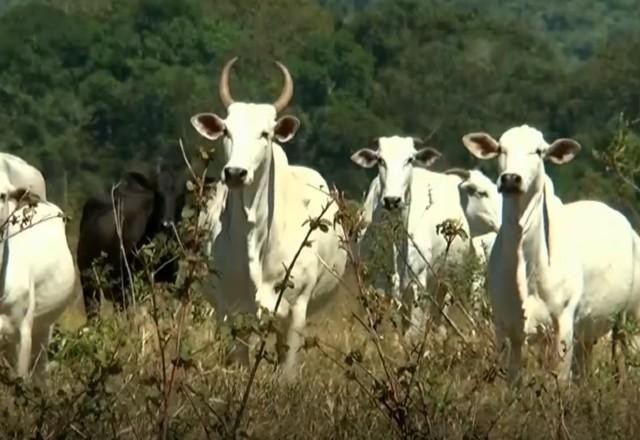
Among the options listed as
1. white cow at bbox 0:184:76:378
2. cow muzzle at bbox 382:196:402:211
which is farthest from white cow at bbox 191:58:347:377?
cow muzzle at bbox 382:196:402:211

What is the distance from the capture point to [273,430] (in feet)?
31.4

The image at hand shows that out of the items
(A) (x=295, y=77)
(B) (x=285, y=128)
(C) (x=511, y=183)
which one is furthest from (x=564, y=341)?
(A) (x=295, y=77)

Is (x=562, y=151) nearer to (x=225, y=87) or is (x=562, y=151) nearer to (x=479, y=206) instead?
(x=225, y=87)

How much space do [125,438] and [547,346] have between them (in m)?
3.28

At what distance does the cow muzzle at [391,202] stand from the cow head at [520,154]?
238 cm

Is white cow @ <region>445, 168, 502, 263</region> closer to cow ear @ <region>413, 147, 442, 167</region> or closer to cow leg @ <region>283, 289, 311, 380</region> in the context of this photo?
cow ear @ <region>413, 147, 442, 167</region>

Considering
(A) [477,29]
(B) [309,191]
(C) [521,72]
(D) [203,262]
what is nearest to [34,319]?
(B) [309,191]

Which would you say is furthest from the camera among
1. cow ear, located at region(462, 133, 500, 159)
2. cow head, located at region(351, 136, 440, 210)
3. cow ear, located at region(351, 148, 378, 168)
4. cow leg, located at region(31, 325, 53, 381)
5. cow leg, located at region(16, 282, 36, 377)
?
cow ear, located at region(351, 148, 378, 168)

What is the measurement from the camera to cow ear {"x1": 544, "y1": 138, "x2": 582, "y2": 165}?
12.9 metres

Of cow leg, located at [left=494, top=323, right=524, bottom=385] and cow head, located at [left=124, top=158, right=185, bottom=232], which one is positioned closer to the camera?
cow leg, located at [left=494, top=323, right=524, bottom=385]

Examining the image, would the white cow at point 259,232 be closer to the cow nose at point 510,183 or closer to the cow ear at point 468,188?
the cow nose at point 510,183

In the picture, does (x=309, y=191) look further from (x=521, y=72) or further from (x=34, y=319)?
(x=521, y=72)

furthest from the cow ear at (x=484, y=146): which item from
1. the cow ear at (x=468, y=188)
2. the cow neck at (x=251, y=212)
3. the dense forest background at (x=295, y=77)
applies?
the dense forest background at (x=295, y=77)

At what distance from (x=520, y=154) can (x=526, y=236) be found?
1.39ft
